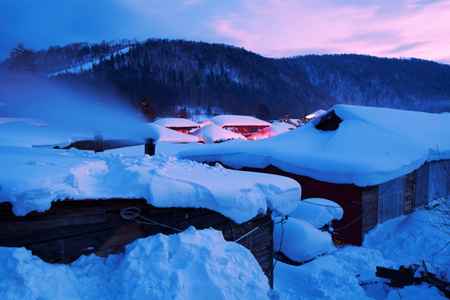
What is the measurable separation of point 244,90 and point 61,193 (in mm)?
120585

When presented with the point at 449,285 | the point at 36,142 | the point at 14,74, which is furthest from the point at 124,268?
the point at 14,74

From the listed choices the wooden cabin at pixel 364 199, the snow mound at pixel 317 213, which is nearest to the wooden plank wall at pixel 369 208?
the wooden cabin at pixel 364 199

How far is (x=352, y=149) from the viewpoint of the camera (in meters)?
10.3

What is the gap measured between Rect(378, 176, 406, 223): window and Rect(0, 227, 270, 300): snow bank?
8.62 m

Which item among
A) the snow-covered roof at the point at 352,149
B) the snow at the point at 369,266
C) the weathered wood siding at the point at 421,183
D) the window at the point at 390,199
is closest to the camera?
the snow at the point at 369,266

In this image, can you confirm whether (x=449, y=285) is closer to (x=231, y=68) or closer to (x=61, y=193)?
(x=61, y=193)

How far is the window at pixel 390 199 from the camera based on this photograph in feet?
32.6

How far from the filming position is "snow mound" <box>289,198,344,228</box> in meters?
8.03

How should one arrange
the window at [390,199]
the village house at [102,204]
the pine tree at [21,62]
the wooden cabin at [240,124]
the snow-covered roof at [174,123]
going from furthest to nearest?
the wooden cabin at [240,124]
the snow-covered roof at [174,123]
the pine tree at [21,62]
the window at [390,199]
the village house at [102,204]

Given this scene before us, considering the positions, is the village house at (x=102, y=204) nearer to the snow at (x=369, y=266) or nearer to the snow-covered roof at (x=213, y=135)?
the snow at (x=369, y=266)

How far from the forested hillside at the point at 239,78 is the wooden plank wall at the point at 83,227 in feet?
167

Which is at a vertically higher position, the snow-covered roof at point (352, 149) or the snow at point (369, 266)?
the snow-covered roof at point (352, 149)

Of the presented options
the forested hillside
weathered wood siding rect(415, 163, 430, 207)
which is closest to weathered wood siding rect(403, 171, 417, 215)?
weathered wood siding rect(415, 163, 430, 207)

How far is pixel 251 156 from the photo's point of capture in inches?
455
